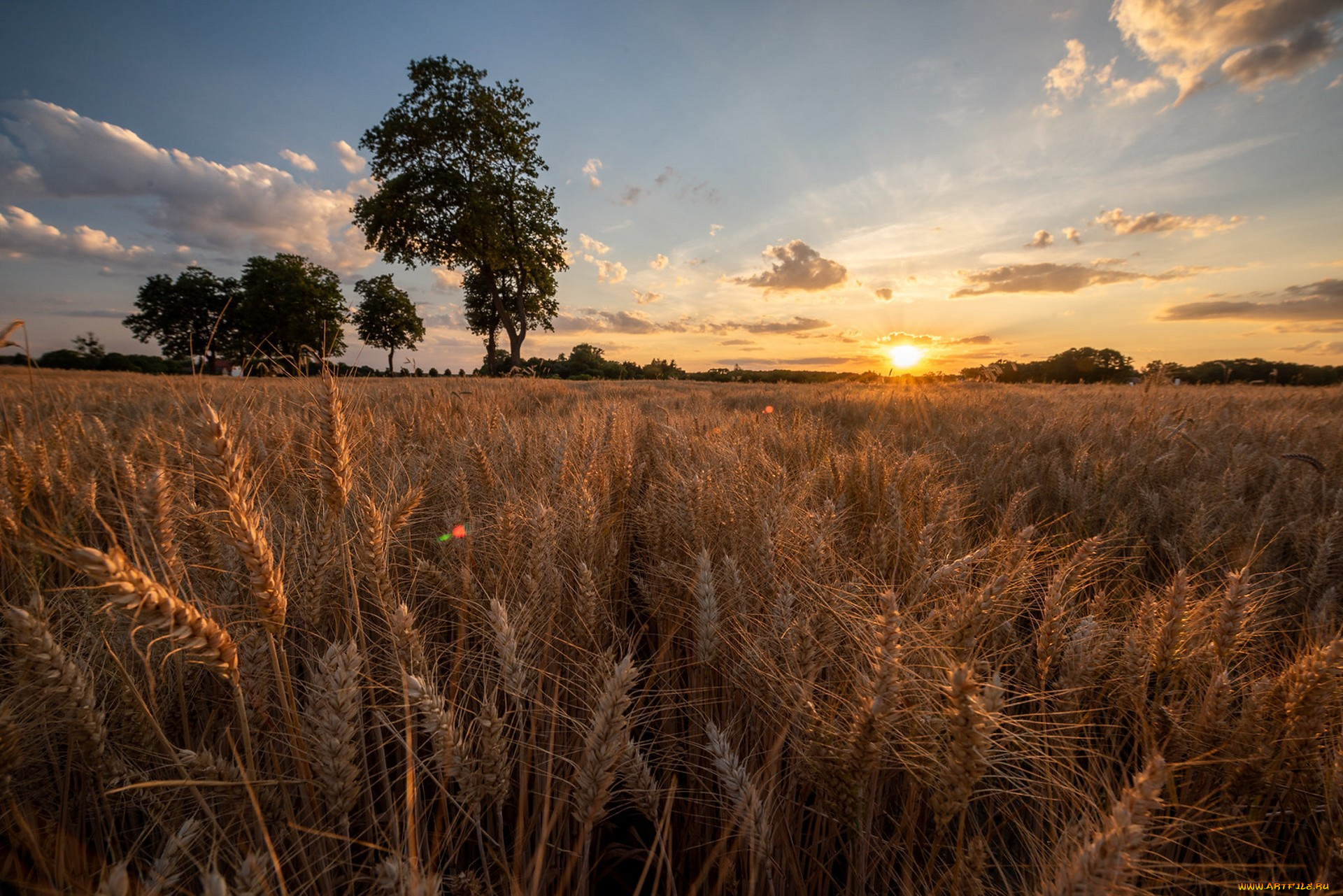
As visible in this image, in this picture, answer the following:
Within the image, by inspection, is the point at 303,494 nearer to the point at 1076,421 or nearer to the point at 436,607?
the point at 436,607

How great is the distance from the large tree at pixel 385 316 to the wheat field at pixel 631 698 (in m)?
42.2

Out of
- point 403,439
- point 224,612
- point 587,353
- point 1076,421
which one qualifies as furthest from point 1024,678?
point 587,353

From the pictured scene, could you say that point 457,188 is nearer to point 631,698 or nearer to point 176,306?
point 631,698

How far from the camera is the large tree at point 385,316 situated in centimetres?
3847

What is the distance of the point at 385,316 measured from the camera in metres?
40.0

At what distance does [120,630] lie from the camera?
1337 millimetres

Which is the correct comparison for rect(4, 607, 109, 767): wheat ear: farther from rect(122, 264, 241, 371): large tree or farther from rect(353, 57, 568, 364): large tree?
rect(122, 264, 241, 371): large tree

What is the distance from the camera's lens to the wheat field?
0.88 meters

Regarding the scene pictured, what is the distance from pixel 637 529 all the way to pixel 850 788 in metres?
1.60

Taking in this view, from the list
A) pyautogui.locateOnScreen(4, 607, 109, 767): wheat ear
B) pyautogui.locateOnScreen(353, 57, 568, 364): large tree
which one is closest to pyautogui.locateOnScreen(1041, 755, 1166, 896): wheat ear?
pyautogui.locateOnScreen(4, 607, 109, 767): wheat ear

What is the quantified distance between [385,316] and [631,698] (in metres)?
47.4

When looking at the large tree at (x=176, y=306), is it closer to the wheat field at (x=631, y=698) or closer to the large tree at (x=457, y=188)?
the large tree at (x=457, y=188)

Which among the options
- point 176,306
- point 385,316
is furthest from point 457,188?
point 176,306

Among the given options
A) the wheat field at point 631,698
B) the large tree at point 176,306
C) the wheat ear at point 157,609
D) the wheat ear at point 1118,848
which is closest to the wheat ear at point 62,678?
the wheat field at point 631,698
